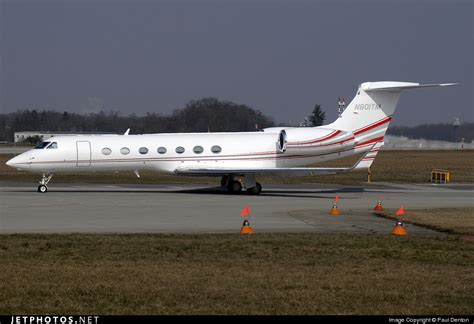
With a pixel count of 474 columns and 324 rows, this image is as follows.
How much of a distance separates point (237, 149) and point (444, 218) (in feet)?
41.0

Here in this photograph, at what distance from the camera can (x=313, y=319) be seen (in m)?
8.84

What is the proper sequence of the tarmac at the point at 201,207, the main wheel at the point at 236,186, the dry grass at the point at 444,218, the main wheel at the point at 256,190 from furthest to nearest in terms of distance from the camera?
the main wheel at the point at 236,186
the main wheel at the point at 256,190
the tarmac at the point at 201,207
the dry grass at the point at 444,218

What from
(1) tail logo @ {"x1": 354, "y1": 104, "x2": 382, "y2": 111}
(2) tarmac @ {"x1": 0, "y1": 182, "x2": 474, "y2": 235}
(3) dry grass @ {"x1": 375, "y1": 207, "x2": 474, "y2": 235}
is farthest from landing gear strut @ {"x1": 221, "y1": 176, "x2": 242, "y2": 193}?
(3) dry grass @ {"x1": 375, "y1": 207, "x2": 474, "y2": 235}

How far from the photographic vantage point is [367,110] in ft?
108

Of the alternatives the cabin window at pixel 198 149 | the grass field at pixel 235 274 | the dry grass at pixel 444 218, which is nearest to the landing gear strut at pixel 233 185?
the cabin window at pixel 198 149

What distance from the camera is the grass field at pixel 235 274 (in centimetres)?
961

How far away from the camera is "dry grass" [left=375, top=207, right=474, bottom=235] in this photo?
18516mm

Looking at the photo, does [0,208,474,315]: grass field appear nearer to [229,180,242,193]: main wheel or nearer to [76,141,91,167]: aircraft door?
[76,141,91,167]: aircraft door

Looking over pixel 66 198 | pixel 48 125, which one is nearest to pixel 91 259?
pixel 66 198

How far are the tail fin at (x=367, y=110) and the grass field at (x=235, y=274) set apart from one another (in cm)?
1646

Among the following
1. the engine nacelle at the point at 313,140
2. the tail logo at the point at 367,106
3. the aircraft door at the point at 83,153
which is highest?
the tail logo at the point at 367,106

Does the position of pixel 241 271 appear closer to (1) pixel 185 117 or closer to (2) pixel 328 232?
(2) pixel 328 232

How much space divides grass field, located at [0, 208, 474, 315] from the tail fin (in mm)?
16456

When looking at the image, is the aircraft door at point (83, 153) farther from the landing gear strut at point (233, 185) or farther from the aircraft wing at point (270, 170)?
the landing gear strut at point (233, 185)
